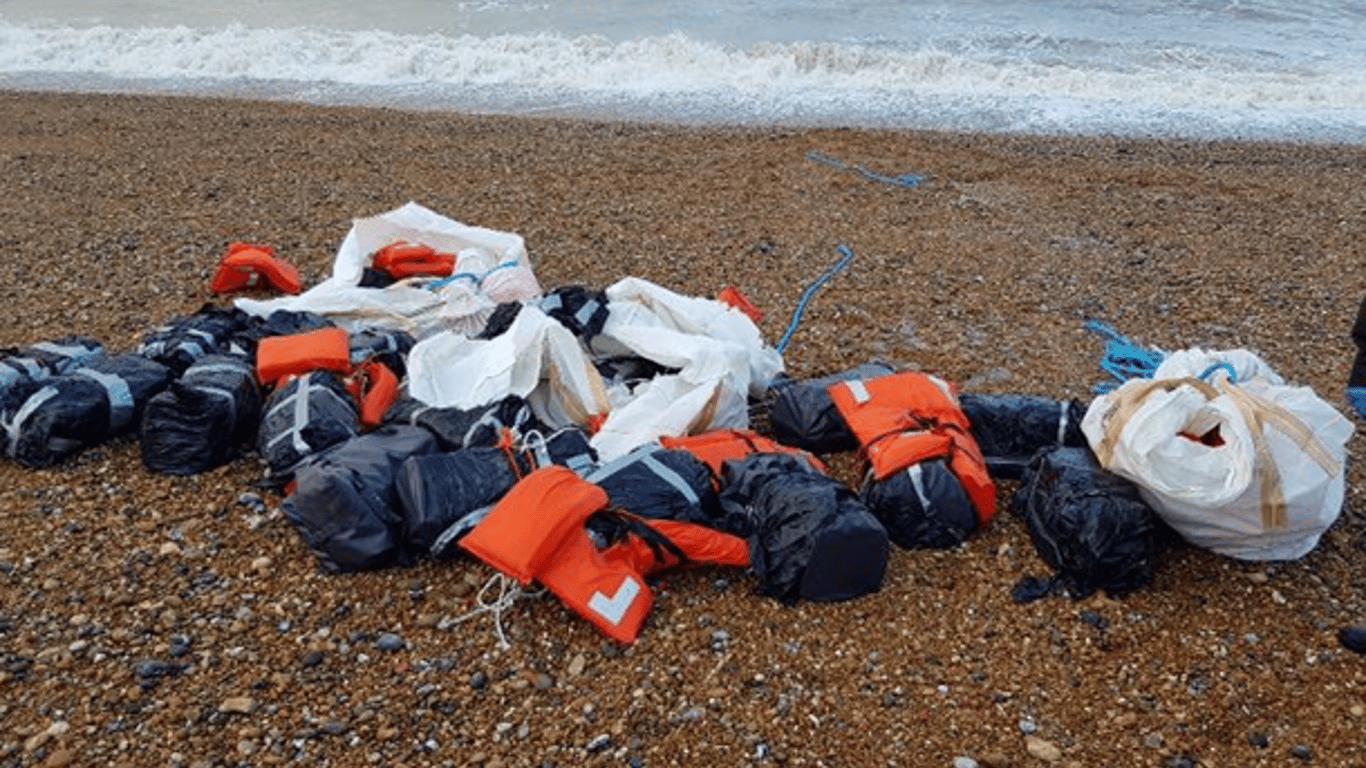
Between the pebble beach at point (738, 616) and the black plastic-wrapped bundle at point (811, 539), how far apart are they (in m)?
0.08

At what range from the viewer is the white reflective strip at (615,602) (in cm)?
374

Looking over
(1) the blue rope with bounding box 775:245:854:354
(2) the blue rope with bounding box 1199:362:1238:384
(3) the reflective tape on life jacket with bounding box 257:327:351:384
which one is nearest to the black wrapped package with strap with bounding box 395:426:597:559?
(3) the reflective tape on life jacket with bounding box 257:327:351:384

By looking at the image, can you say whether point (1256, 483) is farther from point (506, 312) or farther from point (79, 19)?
point (79, 19)

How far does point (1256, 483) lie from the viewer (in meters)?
3.90

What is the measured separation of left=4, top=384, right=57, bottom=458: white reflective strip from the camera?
15.4 feet

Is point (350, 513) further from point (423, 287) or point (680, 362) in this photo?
point (423, 287)

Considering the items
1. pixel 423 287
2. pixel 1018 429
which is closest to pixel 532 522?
pixel 1018 429

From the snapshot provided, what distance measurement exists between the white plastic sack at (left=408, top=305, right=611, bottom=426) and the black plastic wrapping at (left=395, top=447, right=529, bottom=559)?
2.21ft

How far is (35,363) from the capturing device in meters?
5.03

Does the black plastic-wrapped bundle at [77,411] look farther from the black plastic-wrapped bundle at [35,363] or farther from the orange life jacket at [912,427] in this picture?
the orange life jacket at [912,427]

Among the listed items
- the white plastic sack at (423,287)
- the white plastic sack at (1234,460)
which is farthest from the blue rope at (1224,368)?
the white plastic sack at (423,287)

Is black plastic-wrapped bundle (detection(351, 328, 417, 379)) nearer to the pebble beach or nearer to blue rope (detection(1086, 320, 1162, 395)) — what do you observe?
the pebble beach

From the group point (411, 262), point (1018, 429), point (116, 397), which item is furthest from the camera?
point (411, 262)

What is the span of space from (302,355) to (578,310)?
127 cm
